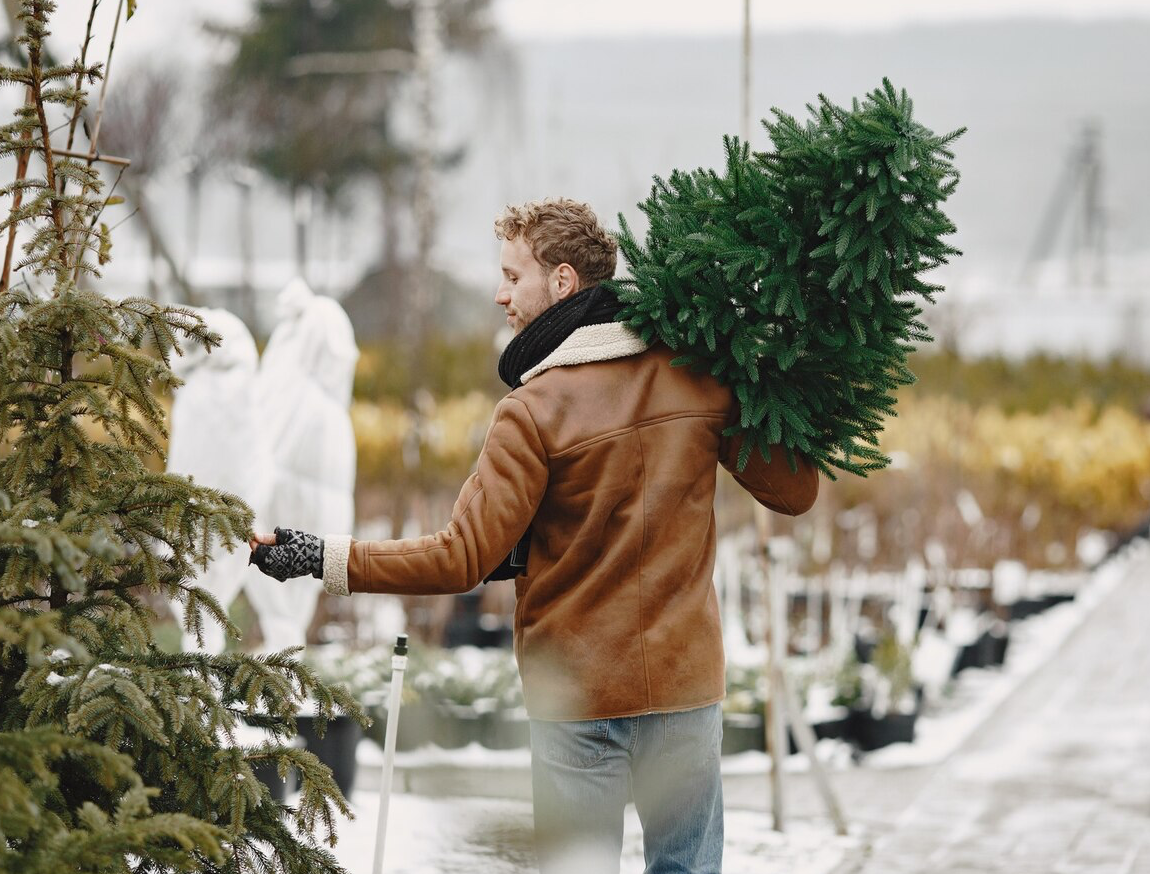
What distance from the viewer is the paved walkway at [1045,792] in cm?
534

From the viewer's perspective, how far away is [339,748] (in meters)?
5.56

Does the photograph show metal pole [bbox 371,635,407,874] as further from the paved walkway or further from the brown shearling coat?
the paved walkway

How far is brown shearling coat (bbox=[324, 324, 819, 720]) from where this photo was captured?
2.88m

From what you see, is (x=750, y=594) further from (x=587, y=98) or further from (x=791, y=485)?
(x=587, y=98)

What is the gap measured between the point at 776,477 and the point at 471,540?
0.66m

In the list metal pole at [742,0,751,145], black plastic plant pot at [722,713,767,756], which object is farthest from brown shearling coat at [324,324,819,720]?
black plastic plant pot at [722,713,767,756]

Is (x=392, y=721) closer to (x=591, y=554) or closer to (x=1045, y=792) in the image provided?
(x=591, y=554)

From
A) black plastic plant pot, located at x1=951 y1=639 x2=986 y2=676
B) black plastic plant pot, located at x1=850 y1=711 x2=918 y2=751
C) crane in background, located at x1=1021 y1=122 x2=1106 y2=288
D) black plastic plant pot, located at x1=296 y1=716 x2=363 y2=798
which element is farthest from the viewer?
crane in background, located at x1=1021 y1=122 x2=1106 y2=288

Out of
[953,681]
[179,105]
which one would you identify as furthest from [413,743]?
[179,105]

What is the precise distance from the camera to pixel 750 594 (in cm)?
1059

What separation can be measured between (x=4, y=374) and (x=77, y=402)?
0.45 feet

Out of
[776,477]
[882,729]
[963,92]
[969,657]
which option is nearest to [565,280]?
[776,477]

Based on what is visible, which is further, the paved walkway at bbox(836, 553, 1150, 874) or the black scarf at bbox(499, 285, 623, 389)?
the paved walkway at bbox(836, 553, 1150, 874)

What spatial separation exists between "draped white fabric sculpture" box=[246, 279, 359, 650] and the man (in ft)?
8.90
